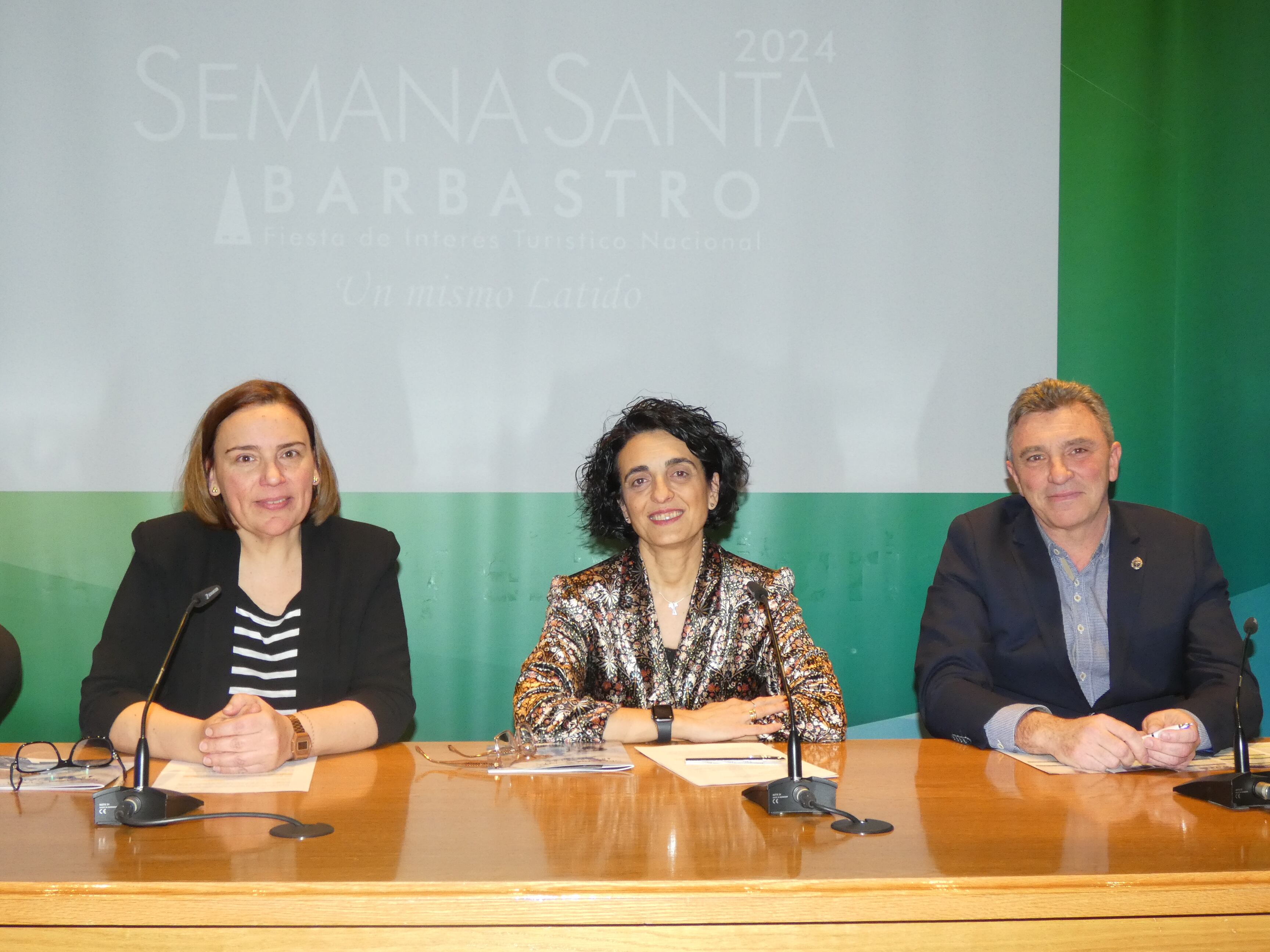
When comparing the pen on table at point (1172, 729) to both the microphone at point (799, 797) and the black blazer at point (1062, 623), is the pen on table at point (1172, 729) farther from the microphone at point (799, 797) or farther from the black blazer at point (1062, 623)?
the microphone at point (799, 797)

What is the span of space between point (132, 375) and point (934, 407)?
106 inches

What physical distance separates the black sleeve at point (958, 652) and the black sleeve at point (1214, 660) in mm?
395

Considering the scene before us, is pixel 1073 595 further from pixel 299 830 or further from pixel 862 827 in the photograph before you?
pixel 299 830

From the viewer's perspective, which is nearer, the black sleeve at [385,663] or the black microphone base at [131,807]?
the black microphone base at [131,807]

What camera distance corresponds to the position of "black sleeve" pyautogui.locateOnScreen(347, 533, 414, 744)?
2.21m

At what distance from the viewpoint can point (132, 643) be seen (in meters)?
2.27

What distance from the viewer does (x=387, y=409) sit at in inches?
141

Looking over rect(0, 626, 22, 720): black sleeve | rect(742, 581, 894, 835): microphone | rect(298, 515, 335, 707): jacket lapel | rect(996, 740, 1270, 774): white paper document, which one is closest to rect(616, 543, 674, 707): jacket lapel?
rect(298, 515, 335, 707): jacket lapel

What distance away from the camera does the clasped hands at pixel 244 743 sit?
1.83 m

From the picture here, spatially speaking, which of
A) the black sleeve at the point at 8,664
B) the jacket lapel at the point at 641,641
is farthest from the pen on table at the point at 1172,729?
the black sleeve at the point at 8,664

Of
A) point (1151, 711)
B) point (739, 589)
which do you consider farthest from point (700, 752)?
point (1151, 711)

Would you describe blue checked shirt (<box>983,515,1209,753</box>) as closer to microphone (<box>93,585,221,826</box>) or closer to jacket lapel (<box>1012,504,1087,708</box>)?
jacket lapel (<box>1012,504,1087,708</box>)

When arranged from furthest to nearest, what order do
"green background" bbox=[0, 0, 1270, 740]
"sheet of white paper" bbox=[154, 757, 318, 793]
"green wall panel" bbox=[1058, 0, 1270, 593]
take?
1. "green wall panel" bbox=[1058, 0, 1270, 593]
2. "green background" bbox=[0, 0, 1270, 740]
3. "sheet of white paper" bbox=[154, 757, 318, 793]

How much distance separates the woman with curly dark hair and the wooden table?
0.72 meters
